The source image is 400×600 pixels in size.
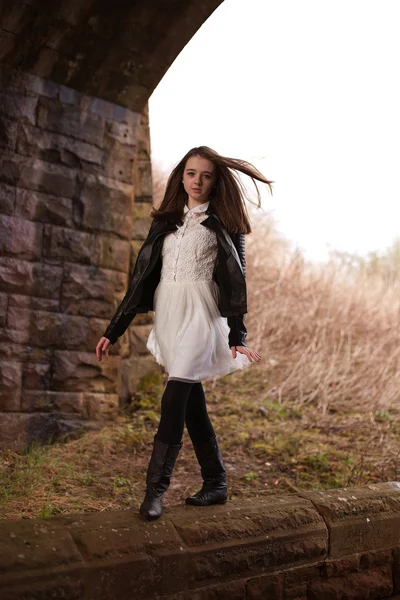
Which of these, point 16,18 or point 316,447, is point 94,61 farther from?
point 316,447

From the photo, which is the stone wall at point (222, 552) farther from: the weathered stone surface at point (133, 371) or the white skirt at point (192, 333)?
the weathered stone surface at point (133, 371)

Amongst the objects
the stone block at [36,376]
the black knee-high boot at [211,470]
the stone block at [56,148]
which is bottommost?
the black knee-high boot at [211,470]

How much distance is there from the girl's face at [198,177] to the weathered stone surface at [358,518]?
5.28 ft

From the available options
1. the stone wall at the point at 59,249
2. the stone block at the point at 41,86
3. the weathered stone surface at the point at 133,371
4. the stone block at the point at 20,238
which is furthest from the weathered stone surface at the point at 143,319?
the stone block at the point at 41,86

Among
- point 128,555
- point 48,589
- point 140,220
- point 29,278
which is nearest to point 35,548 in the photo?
point 48,589

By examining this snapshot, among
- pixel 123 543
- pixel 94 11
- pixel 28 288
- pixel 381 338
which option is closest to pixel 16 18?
pixel 94 11

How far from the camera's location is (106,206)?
5301mm

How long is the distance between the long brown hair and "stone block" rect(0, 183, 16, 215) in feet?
5.85

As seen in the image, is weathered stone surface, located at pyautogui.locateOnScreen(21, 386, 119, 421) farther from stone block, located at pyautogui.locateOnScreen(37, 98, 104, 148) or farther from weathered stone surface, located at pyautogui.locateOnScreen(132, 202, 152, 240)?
stone block, located at pyautogui.locateOnScreen(37, 98, 104, 148)

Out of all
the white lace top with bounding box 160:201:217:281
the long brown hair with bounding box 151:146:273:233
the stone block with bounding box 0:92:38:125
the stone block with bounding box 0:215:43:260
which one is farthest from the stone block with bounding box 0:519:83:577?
the stone block with bounding box 0:92:38:125

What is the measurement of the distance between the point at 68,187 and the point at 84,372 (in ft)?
4.52

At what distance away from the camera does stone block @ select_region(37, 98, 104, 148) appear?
16.2ft

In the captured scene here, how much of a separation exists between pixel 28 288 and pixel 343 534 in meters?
2.70

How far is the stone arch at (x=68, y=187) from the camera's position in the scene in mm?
4746
